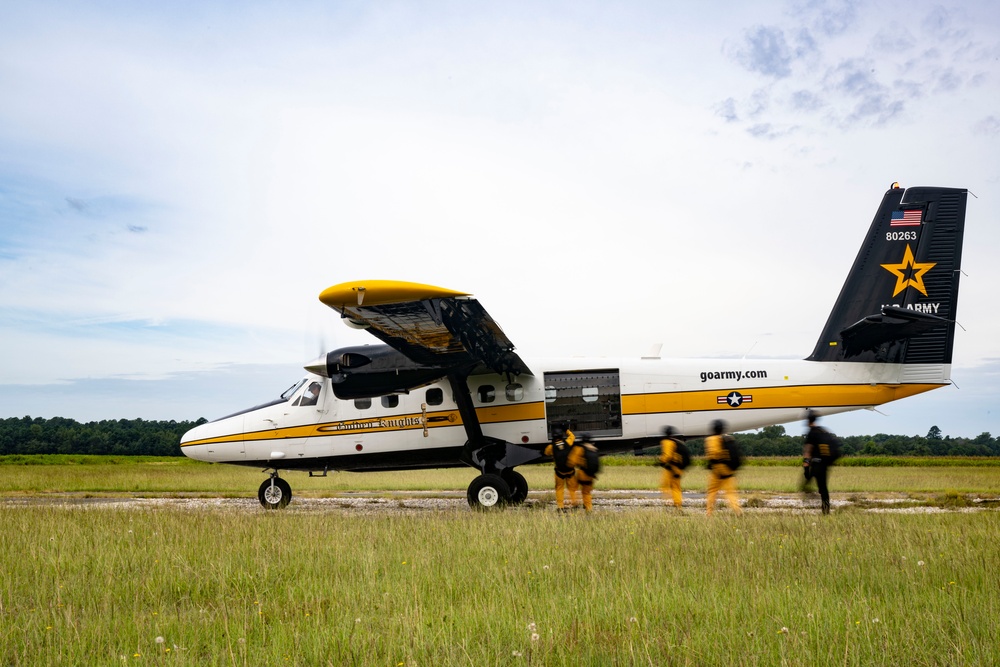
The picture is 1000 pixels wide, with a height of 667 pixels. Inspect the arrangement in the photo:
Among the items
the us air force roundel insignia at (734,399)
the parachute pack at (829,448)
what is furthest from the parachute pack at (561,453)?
the parachute pack at (829,448)

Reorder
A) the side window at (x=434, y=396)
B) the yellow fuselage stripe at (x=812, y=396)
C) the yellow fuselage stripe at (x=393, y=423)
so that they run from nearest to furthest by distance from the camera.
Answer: the yellow fuselage stripe at (x=812, y=396), the yellow fuselage stripe at (x=393, y=423), the side window at (x=434, y=396)

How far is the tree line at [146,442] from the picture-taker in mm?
45781

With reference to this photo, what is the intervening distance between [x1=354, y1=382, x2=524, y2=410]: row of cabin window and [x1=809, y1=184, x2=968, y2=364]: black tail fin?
244 inches

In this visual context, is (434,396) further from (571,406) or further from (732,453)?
(732,453)

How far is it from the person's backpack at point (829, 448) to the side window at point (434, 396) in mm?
7375

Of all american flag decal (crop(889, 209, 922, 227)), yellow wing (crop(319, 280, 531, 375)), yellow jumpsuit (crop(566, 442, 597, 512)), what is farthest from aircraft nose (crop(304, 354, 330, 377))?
american flag decal (crop(889, 209, 922, 227))

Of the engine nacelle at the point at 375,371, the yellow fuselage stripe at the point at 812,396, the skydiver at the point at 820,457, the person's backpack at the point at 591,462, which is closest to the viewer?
the skydiver at the point at 820,457

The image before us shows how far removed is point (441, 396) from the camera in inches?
585

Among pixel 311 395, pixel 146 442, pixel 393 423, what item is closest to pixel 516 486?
pixel 393 423

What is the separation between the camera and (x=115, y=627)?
5.04 metres

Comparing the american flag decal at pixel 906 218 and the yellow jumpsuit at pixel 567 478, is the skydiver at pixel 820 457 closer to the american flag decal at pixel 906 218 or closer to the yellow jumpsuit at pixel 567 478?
the yellow jumpsuit at pixel 567 478

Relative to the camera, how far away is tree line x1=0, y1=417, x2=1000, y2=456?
45781 millimetres

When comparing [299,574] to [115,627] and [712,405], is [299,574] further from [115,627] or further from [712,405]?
[712,405]

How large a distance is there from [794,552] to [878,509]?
8092mm
